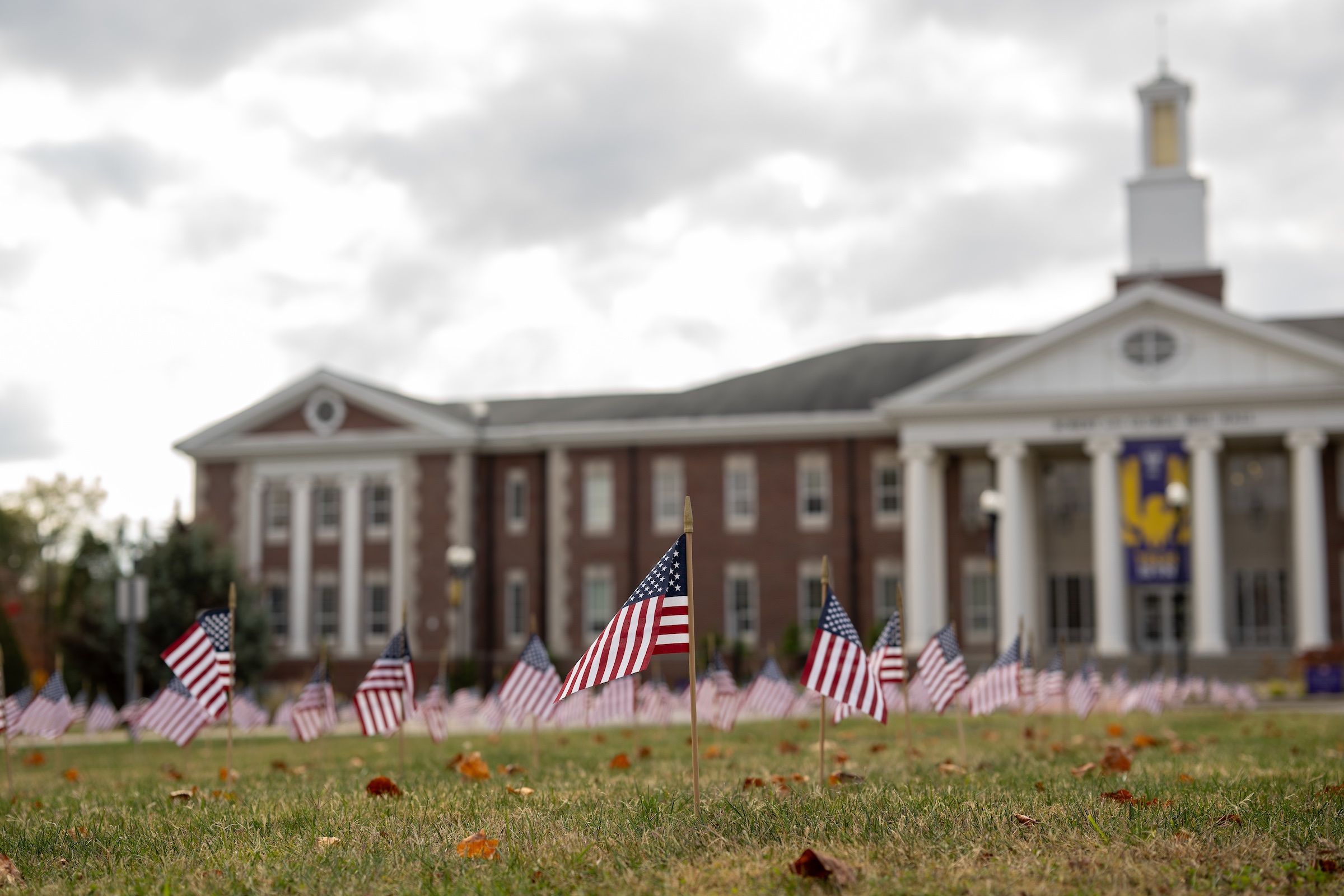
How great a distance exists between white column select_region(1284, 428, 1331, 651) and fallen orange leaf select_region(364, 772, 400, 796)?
3419 cm

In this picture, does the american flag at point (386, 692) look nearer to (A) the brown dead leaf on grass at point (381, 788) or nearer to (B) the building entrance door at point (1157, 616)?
(A) the brown dead leaf on grass at point (381, 788)

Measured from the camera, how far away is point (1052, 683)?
17.8 metres

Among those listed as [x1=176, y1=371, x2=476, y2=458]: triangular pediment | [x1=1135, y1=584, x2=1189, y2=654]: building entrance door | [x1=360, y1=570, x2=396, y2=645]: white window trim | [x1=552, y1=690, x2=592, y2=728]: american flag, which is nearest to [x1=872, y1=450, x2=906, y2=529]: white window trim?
[x1=1135, y1=584, x2=1189, y2=654]: building entrance door

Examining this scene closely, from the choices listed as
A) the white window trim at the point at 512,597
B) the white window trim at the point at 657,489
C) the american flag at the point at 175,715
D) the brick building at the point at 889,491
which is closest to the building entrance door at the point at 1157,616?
the brick building at the point at 889,491

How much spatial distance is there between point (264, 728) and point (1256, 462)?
97.2 ft

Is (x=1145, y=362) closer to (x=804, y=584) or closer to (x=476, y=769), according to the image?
(x=804, y=584)

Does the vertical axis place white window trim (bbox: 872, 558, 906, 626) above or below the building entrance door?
above

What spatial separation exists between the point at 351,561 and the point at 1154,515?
82.5ft

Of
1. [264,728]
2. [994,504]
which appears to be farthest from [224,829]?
[994,504]

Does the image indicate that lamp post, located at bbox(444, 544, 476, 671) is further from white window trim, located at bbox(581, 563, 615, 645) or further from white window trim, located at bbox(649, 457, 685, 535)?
white window trim, located at bbox(649, 457, 685, 535)

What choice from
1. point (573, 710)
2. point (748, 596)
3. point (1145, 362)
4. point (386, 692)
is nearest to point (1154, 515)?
point (1145, 362)

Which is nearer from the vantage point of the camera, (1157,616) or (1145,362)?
(1145,362)

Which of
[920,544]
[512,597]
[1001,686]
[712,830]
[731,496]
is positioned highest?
[731,496]

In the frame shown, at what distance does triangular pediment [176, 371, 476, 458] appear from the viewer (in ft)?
154
